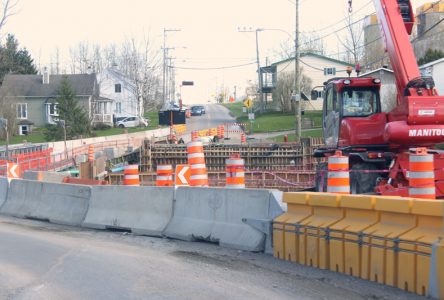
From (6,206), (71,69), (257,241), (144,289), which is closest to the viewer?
(144,289)

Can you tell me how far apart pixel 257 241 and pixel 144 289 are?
2.87 metres

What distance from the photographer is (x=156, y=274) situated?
8586 millimetres

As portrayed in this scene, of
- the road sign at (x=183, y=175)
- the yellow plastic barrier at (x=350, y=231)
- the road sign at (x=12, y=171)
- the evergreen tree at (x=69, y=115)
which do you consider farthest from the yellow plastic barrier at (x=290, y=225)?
the evergreen tree at (x=69, y=115)

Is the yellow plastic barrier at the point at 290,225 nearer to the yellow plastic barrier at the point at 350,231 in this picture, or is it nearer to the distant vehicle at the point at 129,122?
the yellow plastic barrier at the point at 350,231

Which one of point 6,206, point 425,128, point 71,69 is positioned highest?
point 71,69

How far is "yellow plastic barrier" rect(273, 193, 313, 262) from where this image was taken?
922cm

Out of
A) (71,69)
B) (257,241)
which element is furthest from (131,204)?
(71,69)

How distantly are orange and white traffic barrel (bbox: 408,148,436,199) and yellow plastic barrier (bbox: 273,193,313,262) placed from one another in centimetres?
224

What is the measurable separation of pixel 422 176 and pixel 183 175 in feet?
18.7

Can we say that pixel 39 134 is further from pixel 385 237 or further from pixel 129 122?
pixel 385 237

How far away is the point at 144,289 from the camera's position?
303 inches

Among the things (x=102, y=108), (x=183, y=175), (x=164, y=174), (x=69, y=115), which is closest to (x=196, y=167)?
(x=183, y=175)

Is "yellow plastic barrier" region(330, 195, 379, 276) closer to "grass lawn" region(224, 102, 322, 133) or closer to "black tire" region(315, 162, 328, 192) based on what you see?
"black tire" region(315, 162, 328, 192)

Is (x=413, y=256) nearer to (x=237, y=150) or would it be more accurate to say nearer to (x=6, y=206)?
(x=6, y=206)
